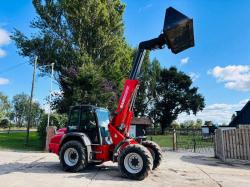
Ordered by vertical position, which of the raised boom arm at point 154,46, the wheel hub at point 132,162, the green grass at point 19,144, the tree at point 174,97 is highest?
the tree at point 174,97

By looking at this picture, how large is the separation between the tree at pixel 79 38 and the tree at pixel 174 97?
26.9 meters

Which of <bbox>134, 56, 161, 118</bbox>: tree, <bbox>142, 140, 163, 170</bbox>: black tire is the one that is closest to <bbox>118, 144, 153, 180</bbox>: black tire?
<bbox>142, 140, 163, 170</bbox>: black tire

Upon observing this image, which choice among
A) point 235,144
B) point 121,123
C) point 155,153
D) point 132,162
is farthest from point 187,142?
point 132,162

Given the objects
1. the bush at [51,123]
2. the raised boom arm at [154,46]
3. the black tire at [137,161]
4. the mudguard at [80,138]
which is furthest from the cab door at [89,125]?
the bush at [51,123]

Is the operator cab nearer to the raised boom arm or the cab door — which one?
the cab door

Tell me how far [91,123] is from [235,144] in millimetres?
8125

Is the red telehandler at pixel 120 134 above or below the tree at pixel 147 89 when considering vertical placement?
below

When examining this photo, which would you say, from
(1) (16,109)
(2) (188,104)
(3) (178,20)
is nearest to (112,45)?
(3) (178,20)

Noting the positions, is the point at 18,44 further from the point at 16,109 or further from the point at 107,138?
the point at 16,109

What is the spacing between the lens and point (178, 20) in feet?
28.0

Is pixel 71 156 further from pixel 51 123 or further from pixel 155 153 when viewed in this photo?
pixel 51 123

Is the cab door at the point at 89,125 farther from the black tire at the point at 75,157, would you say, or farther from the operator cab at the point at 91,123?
the black tire at the point at 75,157

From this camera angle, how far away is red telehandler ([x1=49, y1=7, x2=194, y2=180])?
852cm

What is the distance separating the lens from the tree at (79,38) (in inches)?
1105
